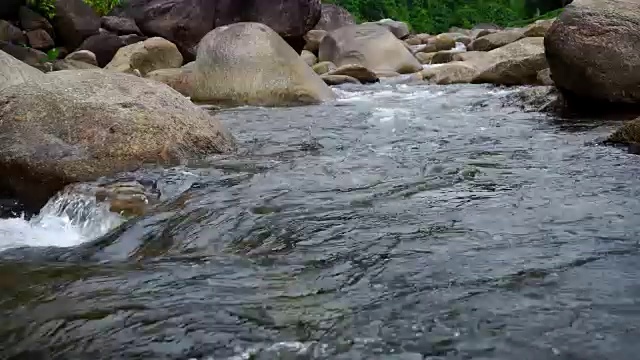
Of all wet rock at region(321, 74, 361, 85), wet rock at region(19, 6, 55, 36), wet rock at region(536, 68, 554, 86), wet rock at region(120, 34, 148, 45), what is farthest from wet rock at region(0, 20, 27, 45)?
wet rock at region(536, 68, 554, 86)

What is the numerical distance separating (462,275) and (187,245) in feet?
4.81

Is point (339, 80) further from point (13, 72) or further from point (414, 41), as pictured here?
point (414, 41)

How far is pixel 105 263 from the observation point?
3529 millimetres

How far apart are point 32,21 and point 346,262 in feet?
61.5

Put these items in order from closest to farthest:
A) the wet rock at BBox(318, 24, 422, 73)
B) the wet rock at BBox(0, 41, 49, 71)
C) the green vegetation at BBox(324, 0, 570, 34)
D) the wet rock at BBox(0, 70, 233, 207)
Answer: the wet rock at BBox(0, 70, 233, 207)
the wet rock at BBox(318, 24, 422, 73)
the wet rock at BBox(0, 41, 49, 71)
the green vegetation at BBox(324, 0, 570, 34)

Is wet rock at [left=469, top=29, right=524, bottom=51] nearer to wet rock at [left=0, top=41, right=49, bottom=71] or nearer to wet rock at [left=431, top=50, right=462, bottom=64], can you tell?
wet rock at [left=431, top=50, right=462, bottom=64]

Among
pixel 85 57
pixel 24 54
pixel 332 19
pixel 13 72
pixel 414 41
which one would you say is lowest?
pixel 414 41

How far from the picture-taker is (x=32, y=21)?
64.0ft

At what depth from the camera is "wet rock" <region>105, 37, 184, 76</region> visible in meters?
14.6

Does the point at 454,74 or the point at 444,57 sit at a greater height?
the point at 454,74

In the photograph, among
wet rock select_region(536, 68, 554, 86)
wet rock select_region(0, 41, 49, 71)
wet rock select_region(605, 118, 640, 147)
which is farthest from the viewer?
wet rock select_region(0, 41, 49, 71)

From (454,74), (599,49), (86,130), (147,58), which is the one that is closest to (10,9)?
(147,58)

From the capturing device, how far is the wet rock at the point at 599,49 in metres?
7.49

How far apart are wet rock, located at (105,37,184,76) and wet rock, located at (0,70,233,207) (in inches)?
348
